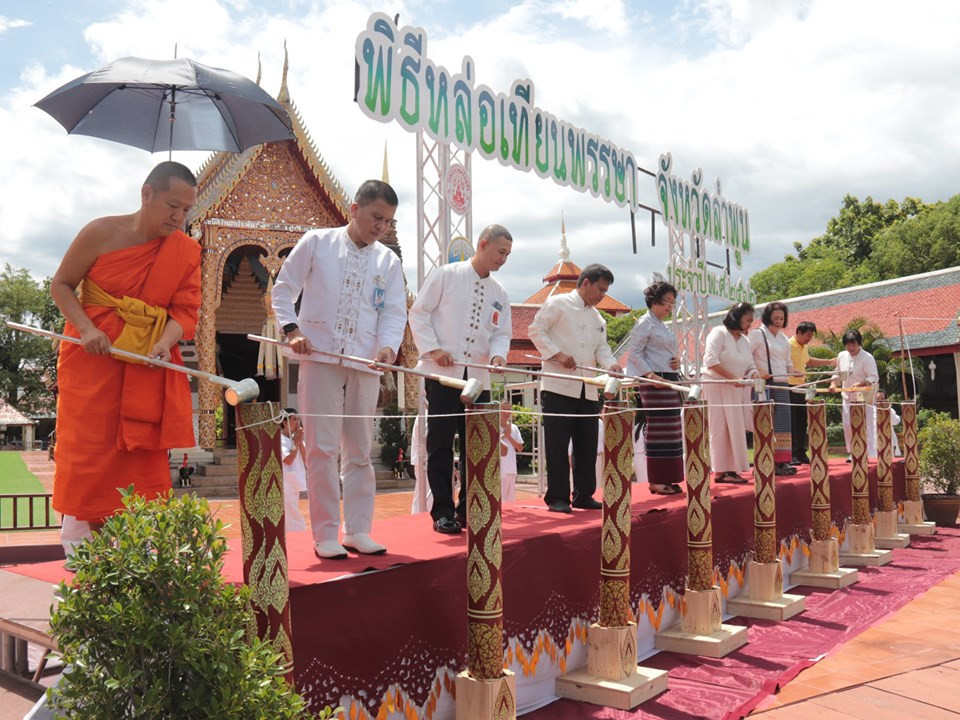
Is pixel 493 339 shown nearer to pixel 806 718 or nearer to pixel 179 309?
pixel 179 309

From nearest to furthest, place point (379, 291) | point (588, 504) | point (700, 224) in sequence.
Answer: point (379, 291) < point (588, 504) < point (700, 224)

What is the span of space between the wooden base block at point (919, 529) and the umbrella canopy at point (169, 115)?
772 centimetres

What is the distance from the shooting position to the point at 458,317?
13.9 feet

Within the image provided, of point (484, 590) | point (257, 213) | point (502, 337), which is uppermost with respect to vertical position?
point (257, 213)

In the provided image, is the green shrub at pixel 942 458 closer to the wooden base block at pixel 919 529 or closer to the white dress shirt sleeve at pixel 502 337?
the wooden base block at pixel 919 529

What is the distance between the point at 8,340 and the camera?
37.7m

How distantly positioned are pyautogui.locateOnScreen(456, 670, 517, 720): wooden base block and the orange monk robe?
1.32 m

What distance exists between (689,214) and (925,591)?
641cm

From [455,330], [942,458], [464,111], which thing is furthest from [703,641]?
[942,458]

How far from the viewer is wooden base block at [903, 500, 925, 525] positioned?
8758 mm

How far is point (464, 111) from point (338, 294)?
142 inches

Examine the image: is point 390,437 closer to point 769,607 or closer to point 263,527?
point 769,607

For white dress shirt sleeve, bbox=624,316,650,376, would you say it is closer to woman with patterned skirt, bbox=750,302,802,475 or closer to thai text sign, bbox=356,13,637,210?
woman with patterned skirt, bbox=750,302,802,475

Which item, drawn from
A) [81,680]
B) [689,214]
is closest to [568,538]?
[81,680]
